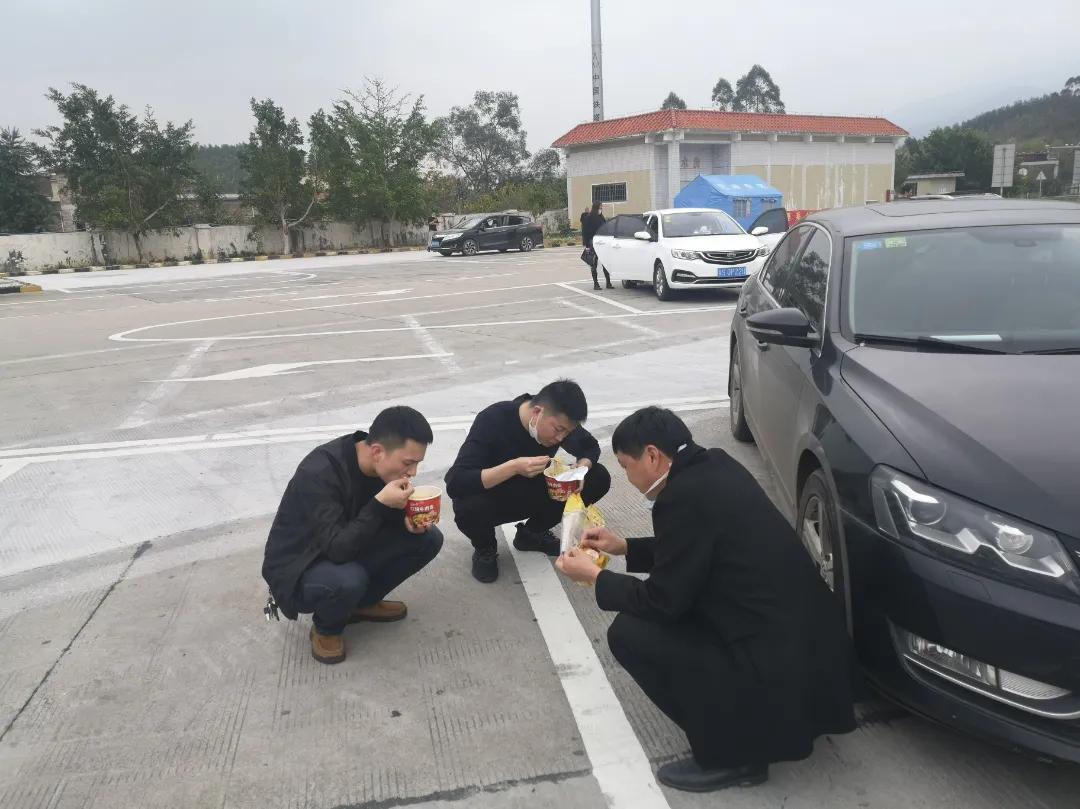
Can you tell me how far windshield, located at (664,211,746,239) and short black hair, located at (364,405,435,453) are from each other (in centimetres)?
1120

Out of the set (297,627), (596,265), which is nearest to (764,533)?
(297,627)

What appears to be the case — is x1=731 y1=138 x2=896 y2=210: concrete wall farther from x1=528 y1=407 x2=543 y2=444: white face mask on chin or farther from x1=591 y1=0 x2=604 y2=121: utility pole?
x1=528 y1=407 x2=543 y2=444: white face mask on chin

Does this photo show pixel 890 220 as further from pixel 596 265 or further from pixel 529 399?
pixel 596 265

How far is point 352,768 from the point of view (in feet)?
8.77

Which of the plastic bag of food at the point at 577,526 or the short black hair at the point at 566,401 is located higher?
the short black hair at the point at 566,401

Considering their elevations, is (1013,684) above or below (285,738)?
above

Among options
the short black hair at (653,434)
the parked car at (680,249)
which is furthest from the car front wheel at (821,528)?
the parked car at (680,249)

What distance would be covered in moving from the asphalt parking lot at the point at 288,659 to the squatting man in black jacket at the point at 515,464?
0.27 metres

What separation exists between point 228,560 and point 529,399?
5.68 ft

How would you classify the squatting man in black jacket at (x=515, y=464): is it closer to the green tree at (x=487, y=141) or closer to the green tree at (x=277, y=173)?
the green tree at (x=277, y=173)

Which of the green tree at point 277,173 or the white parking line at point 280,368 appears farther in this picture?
the green tree at point 277,173

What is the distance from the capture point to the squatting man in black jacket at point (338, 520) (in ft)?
10.4

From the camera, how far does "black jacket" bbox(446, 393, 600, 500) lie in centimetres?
388

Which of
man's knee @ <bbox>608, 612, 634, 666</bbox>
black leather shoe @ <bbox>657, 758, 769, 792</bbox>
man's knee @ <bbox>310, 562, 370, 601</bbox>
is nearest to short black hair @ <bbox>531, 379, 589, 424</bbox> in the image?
man's knee @ <bbox>310, 562, 370, 601</bbox>
